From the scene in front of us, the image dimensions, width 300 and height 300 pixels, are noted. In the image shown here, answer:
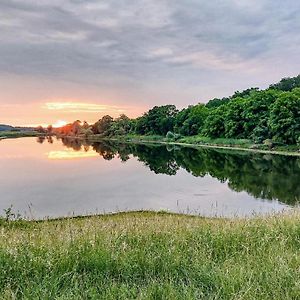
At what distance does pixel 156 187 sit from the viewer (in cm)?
3328

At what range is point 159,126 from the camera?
394 feet

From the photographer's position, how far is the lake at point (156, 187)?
2367 cm

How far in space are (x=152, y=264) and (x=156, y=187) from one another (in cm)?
2879

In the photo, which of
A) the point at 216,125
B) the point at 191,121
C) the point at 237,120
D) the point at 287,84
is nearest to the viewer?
the point at 237,120

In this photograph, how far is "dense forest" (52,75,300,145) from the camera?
212ft

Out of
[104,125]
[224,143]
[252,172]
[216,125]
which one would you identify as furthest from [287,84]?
[252,172]

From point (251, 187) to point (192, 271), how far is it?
28396 mm

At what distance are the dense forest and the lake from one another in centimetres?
1572

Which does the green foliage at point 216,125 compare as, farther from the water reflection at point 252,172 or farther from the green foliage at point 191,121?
the water reflection at point 252,172

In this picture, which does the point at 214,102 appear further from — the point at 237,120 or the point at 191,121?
the point at 237,120

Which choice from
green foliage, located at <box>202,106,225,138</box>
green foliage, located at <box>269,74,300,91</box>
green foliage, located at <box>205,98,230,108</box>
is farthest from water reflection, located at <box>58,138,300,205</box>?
green foliage, located at <box>205,98,230,108</box>

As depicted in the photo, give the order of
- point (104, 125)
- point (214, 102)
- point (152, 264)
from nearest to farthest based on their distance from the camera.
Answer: point (152, 264), point (214, 102), point (104, 125)

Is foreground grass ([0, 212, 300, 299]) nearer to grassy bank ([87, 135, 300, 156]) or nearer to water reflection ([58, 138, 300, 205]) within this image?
water reflection ([58, 138, 300, 205])

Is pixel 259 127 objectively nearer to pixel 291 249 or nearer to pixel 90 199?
pixel 90 199
